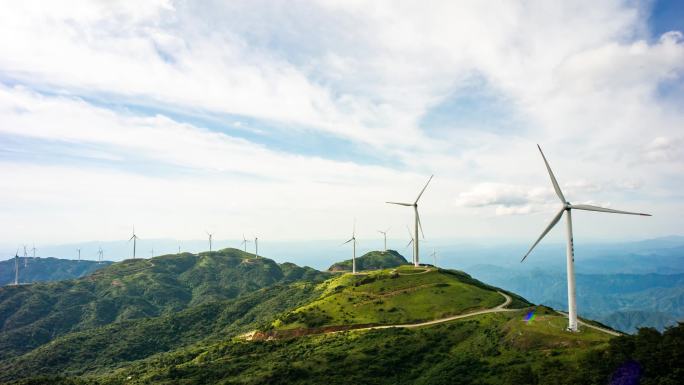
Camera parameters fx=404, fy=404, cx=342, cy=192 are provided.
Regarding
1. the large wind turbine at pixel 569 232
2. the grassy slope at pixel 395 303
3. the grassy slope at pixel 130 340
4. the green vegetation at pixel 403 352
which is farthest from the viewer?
the grassy slope at pixel 130 340

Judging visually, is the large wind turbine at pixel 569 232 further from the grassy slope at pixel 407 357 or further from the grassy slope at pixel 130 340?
the grassy slope at pixel 130 340

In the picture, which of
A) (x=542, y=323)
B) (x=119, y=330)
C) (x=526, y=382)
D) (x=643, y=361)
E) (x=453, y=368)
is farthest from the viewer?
(x=119, y=330)

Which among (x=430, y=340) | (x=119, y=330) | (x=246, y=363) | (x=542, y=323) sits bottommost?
(x=119, y=330)

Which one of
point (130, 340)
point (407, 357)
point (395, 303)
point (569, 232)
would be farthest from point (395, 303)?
point (130, 340)

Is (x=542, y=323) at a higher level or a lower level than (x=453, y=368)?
higher

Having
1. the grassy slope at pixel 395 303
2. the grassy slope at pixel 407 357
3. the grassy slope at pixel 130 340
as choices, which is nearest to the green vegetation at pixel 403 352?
the grassy slope at pixel 407 357

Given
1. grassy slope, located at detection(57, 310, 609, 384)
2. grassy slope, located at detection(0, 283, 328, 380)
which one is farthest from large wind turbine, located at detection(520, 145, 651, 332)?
grassy slope, located at detection(0, 283, 328, 380)

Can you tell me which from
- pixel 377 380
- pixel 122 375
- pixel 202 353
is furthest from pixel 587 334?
pixel 122 375

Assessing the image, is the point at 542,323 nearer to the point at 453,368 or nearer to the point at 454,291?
the point at 453,368
